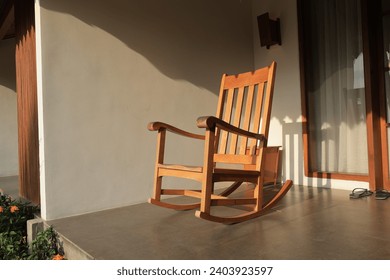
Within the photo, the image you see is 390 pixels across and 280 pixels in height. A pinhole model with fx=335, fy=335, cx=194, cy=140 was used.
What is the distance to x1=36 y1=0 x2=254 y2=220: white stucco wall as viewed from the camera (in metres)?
2.46

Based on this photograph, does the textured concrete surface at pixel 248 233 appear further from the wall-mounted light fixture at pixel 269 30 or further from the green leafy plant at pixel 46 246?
the wall-mounted light fixture at pixel 269 30

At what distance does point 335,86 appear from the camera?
322cm

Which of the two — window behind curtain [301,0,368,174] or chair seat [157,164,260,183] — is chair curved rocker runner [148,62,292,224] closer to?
chair seat [157,164,260,183]

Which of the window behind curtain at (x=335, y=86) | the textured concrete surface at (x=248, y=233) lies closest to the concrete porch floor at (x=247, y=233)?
the textured concrete surface at (x=248, y=233)

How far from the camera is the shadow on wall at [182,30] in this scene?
9.00 feet

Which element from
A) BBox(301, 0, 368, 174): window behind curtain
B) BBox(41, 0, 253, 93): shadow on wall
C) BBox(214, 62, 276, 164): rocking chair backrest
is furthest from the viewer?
BBox(301, 0, 368, 174): window behind curtain

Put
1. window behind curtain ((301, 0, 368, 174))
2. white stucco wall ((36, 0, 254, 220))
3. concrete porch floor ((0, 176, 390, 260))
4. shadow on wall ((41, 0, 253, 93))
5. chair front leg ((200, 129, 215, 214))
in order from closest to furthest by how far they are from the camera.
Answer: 1. concrete porch floor ((0, 176, 390, 260))
2. chair front leg ((200, 129, 215, 214))
3. white stucco wall ((36, 0, 254, 220))
4. shadow on wall ((41, 0, 253, 93))
5. window behind curtain ((301, 0, 368, 174))

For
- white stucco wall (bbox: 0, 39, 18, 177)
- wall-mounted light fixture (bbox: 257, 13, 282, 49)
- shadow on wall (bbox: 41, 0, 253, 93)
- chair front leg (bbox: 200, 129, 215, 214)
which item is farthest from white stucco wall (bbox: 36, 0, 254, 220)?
white stucco wall (bbox: 0, 39, 18, 177)

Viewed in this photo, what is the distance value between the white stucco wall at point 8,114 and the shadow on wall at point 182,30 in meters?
3.57

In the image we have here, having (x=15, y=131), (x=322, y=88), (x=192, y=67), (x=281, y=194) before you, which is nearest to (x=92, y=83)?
(x=192, y=67)

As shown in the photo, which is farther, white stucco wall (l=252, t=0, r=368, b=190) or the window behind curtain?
white stucco wall (l=252, t=0, r=368, b=190)

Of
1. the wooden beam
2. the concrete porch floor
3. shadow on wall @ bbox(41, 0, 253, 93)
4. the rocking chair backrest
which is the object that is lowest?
the concrete porch floor

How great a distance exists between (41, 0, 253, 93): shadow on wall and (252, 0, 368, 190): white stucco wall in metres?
0.34

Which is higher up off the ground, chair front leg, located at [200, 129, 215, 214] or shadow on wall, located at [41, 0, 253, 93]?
shadow on wall, located at [41, 0, 253, 93]
